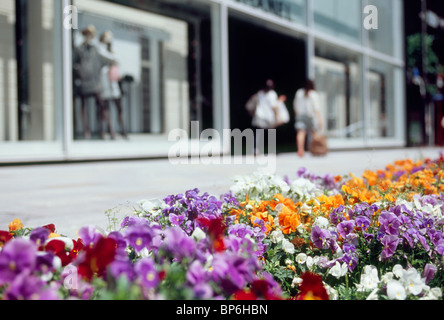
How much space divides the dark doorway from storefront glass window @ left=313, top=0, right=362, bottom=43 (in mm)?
968

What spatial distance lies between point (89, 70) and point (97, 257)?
803cm

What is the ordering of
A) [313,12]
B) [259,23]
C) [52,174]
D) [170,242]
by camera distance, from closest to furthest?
1. [170,242]
2. [52,174]
3. [259,23]
4. [313,12]

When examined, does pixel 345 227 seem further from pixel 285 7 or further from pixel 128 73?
pixel 285 7

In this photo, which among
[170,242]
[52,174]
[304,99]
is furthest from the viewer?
[304,99]

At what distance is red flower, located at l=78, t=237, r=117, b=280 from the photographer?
1.04 metres

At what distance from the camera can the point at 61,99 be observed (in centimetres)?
650

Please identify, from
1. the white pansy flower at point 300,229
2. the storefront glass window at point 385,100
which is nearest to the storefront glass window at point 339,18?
the storefront glass window at point 385,100

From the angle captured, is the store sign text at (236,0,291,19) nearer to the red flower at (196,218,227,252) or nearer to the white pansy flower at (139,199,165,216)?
the white pansy flower at (139,199,165,216)

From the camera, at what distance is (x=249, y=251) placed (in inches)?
49.7

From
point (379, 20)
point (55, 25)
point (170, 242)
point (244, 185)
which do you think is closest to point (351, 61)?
point (379, 20)

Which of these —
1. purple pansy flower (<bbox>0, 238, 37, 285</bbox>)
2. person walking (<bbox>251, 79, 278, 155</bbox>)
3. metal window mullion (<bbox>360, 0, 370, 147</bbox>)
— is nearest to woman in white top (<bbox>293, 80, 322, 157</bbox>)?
person walking (<bbox>251, 79, 278, 155</bbox>)

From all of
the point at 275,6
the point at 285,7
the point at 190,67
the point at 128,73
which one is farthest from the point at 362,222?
the point at 285,7

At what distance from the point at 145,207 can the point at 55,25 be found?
5384 mm

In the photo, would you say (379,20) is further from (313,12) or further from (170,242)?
(170,242)
